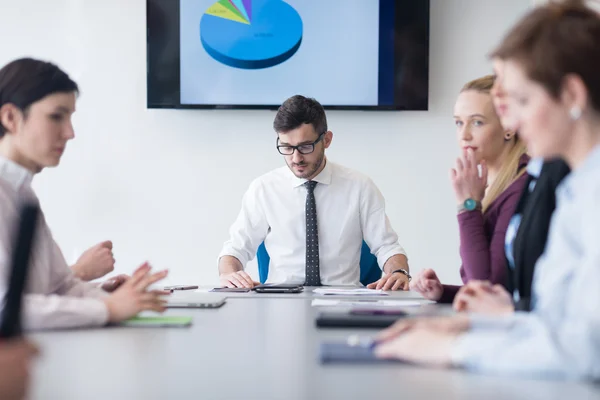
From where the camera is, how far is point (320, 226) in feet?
12.0

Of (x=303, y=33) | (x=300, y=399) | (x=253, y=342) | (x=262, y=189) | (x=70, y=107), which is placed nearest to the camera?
(x=300, y=399)

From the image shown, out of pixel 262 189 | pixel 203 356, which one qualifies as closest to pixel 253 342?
pixel 203 356

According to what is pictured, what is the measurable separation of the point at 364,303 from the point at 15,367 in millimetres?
1414

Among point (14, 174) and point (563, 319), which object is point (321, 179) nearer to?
point (14, 174)

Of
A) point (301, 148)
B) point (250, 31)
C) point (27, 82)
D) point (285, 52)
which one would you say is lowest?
point (301, 148)

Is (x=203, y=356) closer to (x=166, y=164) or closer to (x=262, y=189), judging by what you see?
(x=262, y=189)

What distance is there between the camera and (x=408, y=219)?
14.5ft

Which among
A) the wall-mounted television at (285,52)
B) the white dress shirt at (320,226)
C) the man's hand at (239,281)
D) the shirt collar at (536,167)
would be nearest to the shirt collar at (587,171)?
the shirt collar at (536,167)

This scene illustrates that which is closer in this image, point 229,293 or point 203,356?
point 203,356

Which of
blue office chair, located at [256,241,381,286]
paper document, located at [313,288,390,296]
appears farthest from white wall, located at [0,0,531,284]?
paper document, located at [313,288,390,296]

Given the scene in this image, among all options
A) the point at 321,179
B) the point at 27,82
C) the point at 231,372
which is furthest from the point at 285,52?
the point at 231,372

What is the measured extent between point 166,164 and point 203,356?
313cm

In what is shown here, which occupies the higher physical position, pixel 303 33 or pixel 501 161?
pixel 303 33

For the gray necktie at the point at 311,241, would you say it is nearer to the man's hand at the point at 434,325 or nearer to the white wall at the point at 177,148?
the white wall at the point at 177,148
